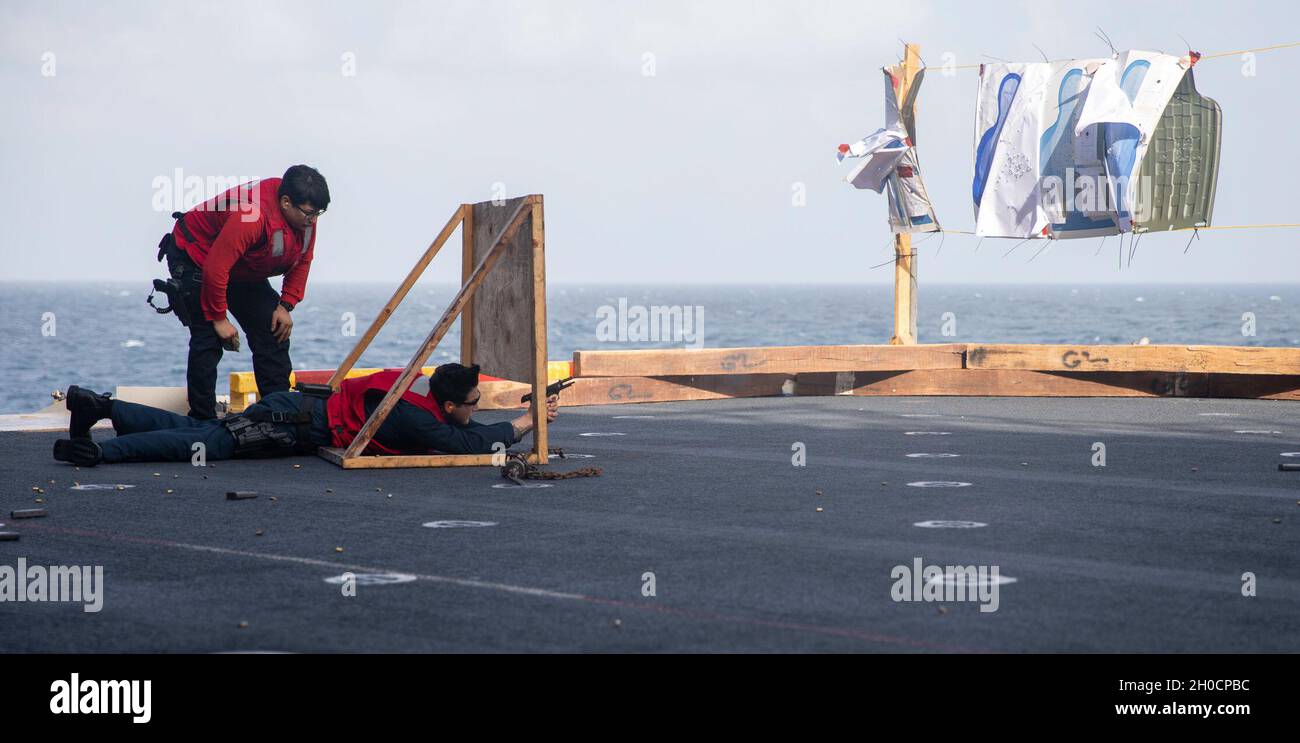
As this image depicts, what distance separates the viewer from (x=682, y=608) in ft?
14.9

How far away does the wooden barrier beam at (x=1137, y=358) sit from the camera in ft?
45.2

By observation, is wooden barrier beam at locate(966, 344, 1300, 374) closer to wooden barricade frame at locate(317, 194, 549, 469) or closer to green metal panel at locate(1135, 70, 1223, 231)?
green metal panel at locate(1135, 70, 1223, 231)

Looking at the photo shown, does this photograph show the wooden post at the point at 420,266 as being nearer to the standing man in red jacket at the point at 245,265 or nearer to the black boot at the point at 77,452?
the standing man in red jacket at the point at 245,265

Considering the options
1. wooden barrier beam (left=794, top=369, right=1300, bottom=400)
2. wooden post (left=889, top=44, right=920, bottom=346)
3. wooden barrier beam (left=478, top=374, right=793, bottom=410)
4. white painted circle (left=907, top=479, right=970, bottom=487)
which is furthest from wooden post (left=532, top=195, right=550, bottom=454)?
wooden post (left=889, top=44, right=920, bottom=346)

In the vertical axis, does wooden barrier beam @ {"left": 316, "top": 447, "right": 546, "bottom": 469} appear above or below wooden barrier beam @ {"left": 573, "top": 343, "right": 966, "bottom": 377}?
below

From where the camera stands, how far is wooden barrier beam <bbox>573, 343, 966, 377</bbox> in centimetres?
1390

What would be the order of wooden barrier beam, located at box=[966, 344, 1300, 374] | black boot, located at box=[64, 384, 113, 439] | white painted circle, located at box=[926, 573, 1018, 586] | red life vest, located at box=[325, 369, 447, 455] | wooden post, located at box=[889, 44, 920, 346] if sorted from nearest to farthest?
1. white painted circle, located at box=[926, 573, 1018, 586]
2. black boot, located at box=[64, 384, 113, 439]
3. red life vest, located at box=[325, 369, 447, 455]
4. wooden barrier beam, located at box=[966, 344, 1300, 374]
5. wooden post, located at box=[889, 44, 920, 346]

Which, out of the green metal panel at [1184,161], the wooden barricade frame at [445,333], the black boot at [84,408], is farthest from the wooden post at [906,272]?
the black boot at [84,408]

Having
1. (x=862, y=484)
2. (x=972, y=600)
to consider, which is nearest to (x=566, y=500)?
(x=862, y=484)

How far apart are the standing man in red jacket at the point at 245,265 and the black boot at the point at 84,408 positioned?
118cm

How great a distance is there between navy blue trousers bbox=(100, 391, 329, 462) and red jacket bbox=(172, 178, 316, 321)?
80 cm

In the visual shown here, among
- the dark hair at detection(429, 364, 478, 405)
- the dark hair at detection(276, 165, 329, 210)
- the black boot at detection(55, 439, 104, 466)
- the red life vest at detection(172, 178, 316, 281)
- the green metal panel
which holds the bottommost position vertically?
the black boot at detection(55, 439, 104, 466)
